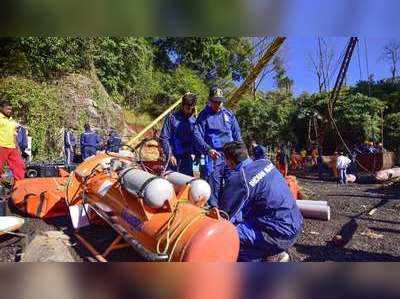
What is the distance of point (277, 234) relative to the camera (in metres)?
3.06

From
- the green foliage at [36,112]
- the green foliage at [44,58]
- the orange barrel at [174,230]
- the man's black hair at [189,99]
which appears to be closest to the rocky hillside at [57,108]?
the green foliage at [36,112]

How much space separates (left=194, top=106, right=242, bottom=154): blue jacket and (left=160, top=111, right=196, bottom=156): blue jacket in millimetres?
204

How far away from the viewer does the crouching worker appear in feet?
9.80

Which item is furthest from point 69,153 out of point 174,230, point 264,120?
point 264,120

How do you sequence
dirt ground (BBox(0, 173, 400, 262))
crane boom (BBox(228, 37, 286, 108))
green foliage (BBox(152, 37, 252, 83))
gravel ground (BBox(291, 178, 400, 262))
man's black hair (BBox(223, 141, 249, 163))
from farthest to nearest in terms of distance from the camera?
green foliage (BBox(152, 37, 252, 83)), crane boom (BBox(228, 37, 286, 108)), gravel ground (BBox(291, 178, 400, 262)), dirt ground (BBox(0, 173, 400, 262)), man's black hair (BBox(223, 141, 249, 163))

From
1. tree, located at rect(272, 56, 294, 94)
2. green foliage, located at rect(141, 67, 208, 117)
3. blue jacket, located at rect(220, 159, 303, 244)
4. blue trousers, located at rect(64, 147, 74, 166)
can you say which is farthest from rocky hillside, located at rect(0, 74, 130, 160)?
tree, located at rect(272, 56, 294, 94)

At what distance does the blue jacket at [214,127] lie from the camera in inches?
205

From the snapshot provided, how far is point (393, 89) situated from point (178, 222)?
22678 millimetres

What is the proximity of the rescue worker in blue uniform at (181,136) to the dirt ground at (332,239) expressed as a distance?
50.3 inches

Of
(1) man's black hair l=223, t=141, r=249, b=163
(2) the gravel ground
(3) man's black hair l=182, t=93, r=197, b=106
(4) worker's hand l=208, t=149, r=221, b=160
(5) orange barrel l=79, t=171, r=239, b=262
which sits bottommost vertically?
(2) the gravel ground

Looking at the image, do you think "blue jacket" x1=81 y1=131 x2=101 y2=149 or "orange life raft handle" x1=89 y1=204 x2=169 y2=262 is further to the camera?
"blue jacket" x1=81 y1=131 x2=101 y2=149

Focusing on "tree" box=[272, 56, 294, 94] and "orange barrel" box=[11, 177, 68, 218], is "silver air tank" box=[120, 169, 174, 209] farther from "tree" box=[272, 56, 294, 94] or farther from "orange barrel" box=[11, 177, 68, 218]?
"tree" box=[272, 56, 294, 94]

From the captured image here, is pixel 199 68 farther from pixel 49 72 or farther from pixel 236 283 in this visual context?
pixel 236 283
